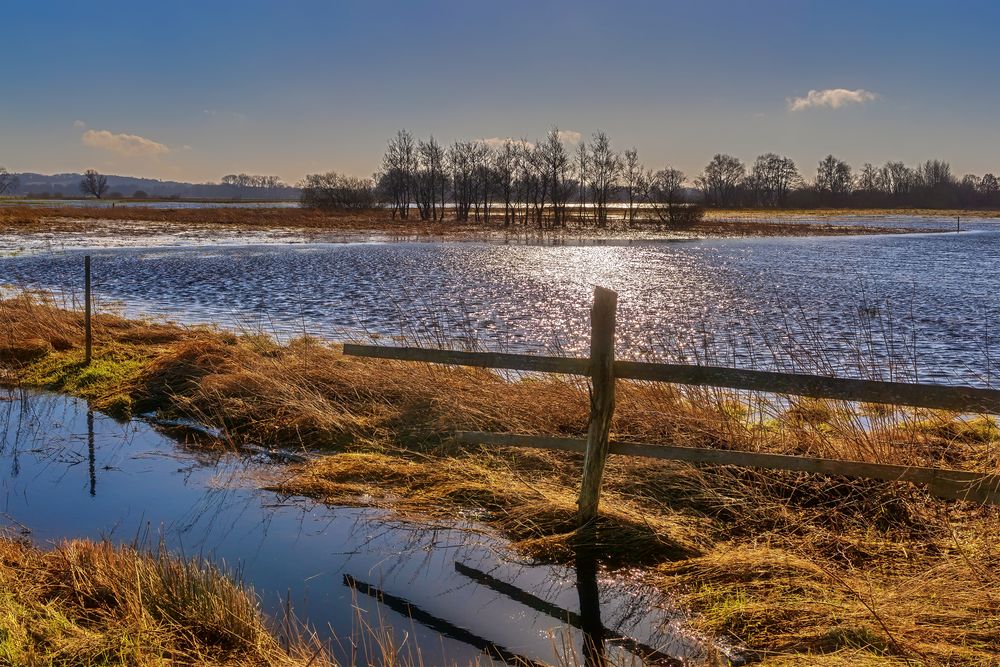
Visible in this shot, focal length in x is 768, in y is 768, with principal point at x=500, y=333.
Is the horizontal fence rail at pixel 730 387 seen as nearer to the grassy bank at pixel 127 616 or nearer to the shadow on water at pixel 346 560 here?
the shadow on water at pixel 346 560

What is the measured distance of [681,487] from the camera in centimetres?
721

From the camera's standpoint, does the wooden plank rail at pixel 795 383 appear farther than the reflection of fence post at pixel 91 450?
No

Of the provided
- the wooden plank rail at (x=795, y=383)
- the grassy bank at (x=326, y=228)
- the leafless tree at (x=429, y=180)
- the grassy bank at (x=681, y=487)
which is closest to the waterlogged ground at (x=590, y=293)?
the grassy bank at (x=681, y=487)

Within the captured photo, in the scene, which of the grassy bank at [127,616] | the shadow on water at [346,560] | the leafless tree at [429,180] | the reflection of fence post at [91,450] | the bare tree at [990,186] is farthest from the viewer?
the bare tree at [990,186]

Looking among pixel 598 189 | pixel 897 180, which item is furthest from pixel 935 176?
pixel 598 189

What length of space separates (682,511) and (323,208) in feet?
416

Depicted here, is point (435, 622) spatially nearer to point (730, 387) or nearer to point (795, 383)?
point (730, 387)

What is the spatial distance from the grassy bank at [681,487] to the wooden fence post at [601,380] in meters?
0.59

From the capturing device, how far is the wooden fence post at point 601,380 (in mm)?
6273

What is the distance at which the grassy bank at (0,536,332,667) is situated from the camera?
14.0 feet

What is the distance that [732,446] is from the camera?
26.2 ft

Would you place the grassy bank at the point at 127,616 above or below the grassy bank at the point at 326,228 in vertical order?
below

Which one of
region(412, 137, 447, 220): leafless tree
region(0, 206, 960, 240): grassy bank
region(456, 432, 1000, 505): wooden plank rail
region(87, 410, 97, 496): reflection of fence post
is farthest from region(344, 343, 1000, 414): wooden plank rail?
region(412, 137, 447, 220): leafless tree

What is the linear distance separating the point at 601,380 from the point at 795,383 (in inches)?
59.3
